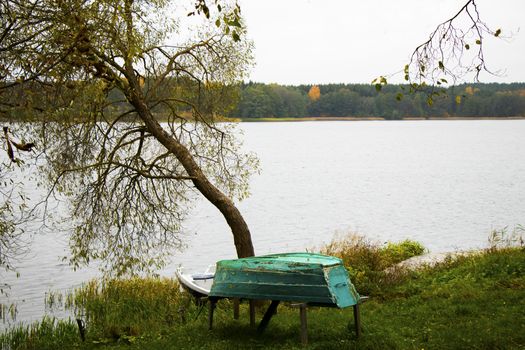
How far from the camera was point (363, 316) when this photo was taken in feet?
42.9

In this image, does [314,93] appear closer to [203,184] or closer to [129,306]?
[129,306]

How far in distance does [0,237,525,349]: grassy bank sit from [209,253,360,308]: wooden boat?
905 millimetres

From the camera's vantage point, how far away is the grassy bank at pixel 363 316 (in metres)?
10.9

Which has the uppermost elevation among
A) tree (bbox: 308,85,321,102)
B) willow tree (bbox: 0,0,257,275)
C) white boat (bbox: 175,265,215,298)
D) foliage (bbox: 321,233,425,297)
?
tree (bbox: 308,85,321,102)

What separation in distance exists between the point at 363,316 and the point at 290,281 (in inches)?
139

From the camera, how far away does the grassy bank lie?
1085cm

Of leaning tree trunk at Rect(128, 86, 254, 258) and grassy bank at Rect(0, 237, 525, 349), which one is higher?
leaning tree trunk at Rect(128, 86, 254, 258)

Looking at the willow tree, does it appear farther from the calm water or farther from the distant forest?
the distant forest

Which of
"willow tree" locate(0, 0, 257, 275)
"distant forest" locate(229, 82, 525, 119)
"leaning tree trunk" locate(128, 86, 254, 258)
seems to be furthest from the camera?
"distant forest" locate(229, 82, 525, 119)

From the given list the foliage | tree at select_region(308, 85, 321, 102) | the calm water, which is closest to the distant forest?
tree at select_region(308, 85, 321, 102)

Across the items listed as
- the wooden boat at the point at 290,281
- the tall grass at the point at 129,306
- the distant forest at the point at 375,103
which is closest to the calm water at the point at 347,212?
the tall grass at the point at 129,306

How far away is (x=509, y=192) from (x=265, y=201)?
1951 centimetres

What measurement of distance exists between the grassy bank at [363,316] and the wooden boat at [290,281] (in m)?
0.91

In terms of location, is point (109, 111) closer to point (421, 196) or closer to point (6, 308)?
point (6, 308)
